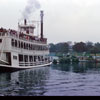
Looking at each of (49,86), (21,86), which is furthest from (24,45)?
(49,86)

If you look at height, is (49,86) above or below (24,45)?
below

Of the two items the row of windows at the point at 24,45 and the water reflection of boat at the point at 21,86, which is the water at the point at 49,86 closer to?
the water reflection of boat at the point at 21,86

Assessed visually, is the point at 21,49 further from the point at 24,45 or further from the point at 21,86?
the point at 21,86

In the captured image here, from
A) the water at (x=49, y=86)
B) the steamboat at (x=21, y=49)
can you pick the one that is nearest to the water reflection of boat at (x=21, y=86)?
the water at (x=49, y=86)

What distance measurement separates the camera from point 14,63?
37906 mm

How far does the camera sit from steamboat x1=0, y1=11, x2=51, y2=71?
3725 centimetres

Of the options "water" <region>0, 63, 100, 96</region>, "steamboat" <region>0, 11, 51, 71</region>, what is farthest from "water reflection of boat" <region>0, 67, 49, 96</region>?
"steamboat" <region>0, 11, 51, 71</region>

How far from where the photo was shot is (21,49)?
42.6 m

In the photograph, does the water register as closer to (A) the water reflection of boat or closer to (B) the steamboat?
(A) the water reflection of boat

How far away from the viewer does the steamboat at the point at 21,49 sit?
37.2 m

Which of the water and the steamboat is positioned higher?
the steamboat

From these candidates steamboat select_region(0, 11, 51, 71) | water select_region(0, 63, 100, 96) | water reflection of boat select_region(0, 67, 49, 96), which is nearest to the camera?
water select_region(0, 63, 100, 96)

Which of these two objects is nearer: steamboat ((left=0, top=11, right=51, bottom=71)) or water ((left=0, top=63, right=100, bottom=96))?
water ((left=0, top=63, right=100, bottom=96))
